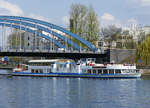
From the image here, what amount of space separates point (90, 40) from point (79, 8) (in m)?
Result: 8.95

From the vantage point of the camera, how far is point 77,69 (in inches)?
3105

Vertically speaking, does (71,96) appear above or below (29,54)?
below

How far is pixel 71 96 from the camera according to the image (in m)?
46.2

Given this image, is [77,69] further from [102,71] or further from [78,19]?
[78,19]

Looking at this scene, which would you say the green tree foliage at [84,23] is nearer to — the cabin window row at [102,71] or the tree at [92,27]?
the tree at [92,27]

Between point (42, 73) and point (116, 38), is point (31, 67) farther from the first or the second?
point (116, 38)

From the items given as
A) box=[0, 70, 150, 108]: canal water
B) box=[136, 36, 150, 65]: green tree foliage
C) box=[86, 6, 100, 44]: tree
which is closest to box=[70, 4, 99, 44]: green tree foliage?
box=[86, 6, 100, 44]: tree

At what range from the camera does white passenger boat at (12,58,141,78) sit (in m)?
74.7

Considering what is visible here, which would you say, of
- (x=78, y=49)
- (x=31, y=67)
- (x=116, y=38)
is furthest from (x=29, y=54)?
(x=116, y=38)

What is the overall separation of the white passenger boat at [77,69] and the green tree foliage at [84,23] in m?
21.1

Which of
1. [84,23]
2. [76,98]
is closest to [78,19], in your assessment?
[84,23]

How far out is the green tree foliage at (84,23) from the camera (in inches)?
4048

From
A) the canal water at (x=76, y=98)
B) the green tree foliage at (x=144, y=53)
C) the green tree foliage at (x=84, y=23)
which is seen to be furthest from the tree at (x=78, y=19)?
the canal water at (x=76, y=98)

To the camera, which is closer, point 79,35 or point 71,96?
point 71,96
